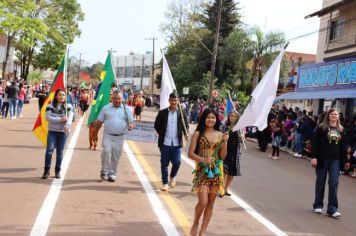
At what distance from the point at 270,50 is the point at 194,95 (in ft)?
32.4

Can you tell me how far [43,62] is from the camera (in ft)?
192

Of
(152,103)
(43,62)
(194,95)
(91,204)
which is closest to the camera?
(91,204)

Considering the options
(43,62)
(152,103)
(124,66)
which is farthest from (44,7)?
(124,66)

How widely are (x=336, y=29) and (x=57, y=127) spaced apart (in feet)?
73.0

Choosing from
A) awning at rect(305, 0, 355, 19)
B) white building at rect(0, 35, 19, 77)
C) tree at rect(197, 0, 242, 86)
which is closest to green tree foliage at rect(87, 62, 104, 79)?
white building at rect(0, 35, 19, 77)

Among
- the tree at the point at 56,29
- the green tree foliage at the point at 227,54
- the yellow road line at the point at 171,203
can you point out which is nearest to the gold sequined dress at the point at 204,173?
the yellow road line at the point at 171,203

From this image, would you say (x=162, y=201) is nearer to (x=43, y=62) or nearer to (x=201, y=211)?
(x=201, y=211)

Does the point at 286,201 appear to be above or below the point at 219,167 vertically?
A: below

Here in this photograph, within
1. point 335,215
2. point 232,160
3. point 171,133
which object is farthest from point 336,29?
point 335,215

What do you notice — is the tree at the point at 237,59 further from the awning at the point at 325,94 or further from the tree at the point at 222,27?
the awning at the point at 325,94

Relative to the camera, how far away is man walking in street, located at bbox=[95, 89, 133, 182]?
999 cm

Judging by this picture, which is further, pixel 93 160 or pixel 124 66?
pixel 124 66

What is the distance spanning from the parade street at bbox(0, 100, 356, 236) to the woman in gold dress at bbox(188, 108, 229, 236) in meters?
0.48

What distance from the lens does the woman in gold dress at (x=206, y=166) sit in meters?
6.34
